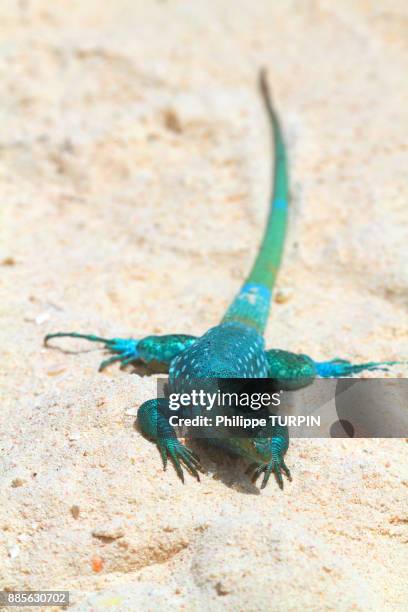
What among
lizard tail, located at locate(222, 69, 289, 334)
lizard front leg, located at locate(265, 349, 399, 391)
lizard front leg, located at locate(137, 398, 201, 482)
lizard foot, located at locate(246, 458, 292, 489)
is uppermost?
lizard tail, located at locate(222, 69, 289, 334)

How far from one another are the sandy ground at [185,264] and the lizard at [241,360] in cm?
11

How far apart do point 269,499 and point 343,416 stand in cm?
88

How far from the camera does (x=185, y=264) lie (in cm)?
519

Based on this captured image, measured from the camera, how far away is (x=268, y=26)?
779cm

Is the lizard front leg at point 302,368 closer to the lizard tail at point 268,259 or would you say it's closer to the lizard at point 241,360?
the lizard at point 241,360

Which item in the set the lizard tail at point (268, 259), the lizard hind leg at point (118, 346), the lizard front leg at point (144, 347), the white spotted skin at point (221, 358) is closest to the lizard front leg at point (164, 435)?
the white spotted skin at point (221, 358)

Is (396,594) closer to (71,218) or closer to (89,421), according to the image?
(89,421)

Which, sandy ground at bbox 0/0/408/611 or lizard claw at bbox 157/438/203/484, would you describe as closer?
sandy ground at bbox 0/0/408/611

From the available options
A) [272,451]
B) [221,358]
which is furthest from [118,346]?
→ [272,451]

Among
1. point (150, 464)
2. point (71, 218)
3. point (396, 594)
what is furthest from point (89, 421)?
point (71, 218)

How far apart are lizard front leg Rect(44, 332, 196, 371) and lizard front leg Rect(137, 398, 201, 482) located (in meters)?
0.58

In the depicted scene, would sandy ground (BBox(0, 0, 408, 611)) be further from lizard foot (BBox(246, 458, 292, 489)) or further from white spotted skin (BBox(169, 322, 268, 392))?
white spotted skin (BBox(169, 322, 268, 392))

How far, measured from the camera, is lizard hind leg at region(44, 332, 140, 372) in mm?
4117

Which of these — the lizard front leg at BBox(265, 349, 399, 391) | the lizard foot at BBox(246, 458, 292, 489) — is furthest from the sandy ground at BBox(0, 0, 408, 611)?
the lizard front leg at BBox(265, 349, 399, 391)
